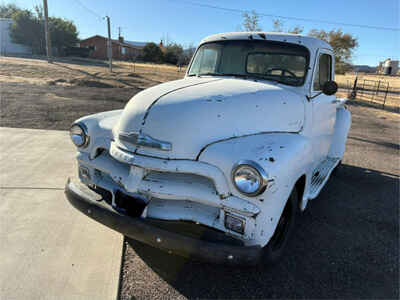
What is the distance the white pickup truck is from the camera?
2.12 metres

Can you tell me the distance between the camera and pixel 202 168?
2205mm

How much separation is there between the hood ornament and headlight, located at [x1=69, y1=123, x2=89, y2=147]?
536mm

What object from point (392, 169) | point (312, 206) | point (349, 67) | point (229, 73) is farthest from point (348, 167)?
point (349, 67)

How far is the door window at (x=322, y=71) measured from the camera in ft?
11.7

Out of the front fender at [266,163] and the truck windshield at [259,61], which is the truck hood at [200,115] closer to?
the front fender at [266,163]

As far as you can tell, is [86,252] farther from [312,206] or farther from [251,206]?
[312,206]

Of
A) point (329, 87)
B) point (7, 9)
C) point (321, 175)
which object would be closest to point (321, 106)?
point (329, 87)

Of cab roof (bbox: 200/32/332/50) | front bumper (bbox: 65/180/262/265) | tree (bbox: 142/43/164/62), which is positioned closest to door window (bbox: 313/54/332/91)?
cab roof (bbox: 200/32/332/50)

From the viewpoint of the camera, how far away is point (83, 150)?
2852 millimetres

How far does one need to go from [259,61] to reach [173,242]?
246 cm

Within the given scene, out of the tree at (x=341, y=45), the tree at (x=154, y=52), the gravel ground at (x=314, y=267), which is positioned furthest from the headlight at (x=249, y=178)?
the tree at (x=154, y=52)

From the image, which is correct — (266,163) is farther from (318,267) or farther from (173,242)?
(318,267)

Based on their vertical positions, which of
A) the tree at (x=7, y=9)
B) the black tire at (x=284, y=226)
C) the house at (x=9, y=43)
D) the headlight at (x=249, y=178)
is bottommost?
the black tire at (x=284, y=226)

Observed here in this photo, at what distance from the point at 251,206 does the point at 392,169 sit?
5199 millimetres
